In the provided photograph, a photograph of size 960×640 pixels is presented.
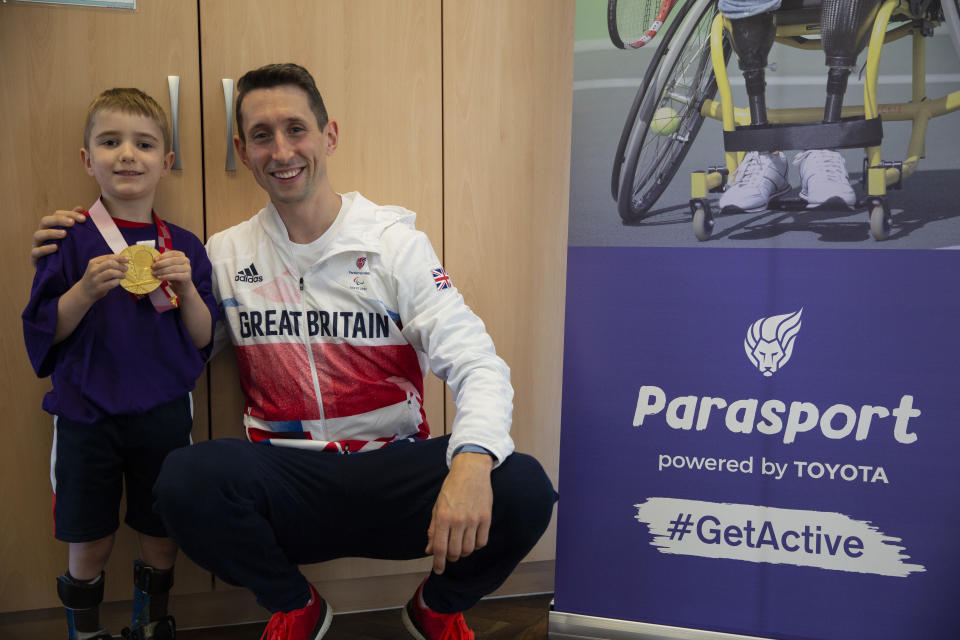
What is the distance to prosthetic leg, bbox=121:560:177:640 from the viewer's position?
1743mm

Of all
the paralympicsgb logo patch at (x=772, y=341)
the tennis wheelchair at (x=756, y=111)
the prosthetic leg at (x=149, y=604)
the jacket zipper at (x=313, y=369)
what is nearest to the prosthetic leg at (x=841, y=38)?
the tennis wheelchair at (x=756, y=111)

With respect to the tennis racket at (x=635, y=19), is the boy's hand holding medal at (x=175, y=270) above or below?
below

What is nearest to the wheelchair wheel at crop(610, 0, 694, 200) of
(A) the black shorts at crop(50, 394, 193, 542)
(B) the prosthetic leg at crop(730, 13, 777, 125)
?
→ (B) the prosthetic leg at crop(730, 13, 777, 125)

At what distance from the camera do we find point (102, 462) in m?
1.63

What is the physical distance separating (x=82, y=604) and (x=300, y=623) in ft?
1.88

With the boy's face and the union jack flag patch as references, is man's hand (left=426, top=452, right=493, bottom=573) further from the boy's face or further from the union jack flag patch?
the boy's face

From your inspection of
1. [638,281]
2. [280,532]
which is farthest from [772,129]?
[280,532]

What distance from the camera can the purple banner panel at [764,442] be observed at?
165cm

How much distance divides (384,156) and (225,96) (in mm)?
445

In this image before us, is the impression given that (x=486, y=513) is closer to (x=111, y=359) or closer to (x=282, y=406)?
(x=282, y=406)

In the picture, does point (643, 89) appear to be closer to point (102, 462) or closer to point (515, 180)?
point (515, 180)

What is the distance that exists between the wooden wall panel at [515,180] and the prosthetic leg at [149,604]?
88 centimetres

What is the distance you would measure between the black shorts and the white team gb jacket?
0.22 metres

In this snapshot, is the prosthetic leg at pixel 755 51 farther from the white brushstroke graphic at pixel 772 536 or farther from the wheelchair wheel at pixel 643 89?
the white brushstroke graphic at pixel 772 536
